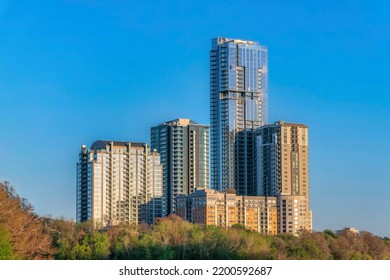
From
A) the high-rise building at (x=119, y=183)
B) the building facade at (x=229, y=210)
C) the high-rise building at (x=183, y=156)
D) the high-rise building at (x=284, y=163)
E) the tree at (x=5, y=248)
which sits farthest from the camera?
the high-rise building at (x=183, y=156)

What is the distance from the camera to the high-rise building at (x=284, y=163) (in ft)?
83.3

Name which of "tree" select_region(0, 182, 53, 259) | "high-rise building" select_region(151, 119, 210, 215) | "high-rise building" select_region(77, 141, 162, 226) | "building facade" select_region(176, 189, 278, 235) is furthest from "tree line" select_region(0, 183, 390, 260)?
"high-rise building" select_region(151, 119, 210, 215)

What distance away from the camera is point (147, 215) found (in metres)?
26.1

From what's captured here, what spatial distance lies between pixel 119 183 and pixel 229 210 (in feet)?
12.4

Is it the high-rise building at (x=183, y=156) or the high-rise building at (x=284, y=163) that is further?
the high-rise building at (x=183, y=156)

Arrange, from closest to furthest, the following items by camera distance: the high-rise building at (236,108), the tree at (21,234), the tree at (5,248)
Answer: the tree at (5,248)
the tree at (21,234)
the high-rise building at (236,108)

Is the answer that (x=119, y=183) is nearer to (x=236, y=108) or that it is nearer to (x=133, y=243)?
(x=236, y=108)

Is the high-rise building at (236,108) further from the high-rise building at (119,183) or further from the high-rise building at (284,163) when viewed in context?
the high-rise building at (119,183)

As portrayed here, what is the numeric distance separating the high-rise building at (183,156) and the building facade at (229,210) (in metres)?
2.86

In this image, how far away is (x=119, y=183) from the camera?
25.6 metres

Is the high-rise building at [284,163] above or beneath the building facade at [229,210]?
above

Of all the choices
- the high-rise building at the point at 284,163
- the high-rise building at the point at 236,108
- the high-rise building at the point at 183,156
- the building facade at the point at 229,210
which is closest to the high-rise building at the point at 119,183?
the high-rise building at the point at 183,156
